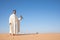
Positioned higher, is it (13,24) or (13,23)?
(13,23)

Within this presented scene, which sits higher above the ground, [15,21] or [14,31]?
[15,21]

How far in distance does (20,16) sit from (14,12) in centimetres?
73

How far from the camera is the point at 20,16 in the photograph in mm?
16594

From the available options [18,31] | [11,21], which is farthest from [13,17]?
[18,31]

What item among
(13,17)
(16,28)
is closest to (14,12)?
(13,17)

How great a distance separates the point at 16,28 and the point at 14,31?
436 millimetres

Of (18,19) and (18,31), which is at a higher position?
(18,19)

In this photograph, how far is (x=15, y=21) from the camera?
17.0m

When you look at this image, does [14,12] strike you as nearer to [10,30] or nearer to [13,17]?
[13,17]

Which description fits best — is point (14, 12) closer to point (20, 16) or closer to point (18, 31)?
point (20, 16)

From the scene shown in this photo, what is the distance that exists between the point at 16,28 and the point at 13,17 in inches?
47.7

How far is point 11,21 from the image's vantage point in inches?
663

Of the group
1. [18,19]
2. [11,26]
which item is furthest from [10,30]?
[18,19]

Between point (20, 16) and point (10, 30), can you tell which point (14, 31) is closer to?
point (10, 30)
